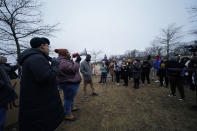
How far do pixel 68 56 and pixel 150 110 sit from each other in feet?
10.4

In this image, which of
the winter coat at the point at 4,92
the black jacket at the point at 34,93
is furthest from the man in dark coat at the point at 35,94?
the winter coat at the point at 4,92

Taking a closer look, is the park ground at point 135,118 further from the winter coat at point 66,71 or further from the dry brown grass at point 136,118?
the winter coat at point 66,71

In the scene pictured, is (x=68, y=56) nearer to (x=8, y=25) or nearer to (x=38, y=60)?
(x=38, y=60)

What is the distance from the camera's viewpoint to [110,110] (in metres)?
3.11

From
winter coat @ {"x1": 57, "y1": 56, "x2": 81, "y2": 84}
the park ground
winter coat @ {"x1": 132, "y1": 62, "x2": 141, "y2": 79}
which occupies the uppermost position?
winter coat @ {"x1": 57, "y1": 56, "x2": 81, "y2": 84}

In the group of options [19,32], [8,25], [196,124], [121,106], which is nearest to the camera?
[196,124]

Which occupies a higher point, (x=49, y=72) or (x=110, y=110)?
(x=49, y=72)

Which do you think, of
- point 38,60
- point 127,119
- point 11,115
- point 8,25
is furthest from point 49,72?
point 8,25

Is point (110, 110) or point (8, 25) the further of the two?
point (8, 25)

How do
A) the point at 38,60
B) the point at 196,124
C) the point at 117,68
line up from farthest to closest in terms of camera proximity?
the point at 117,68 < the point at 196,124 < the point at 38,60

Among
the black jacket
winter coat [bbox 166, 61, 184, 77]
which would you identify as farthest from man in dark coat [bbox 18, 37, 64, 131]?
winter coat [bbox 166, 61, 184, 77]

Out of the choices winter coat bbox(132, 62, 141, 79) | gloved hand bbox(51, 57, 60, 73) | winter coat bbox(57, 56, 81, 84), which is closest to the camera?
gloved hand bbox(51, 57, 60, 73)

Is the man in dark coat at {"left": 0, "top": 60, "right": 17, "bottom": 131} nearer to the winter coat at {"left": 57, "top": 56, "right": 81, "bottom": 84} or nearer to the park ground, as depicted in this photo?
the winter coat at {"left": 57, "top": 56, "right": 81, "bottom": 84}

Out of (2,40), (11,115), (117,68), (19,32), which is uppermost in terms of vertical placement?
(19,32)
